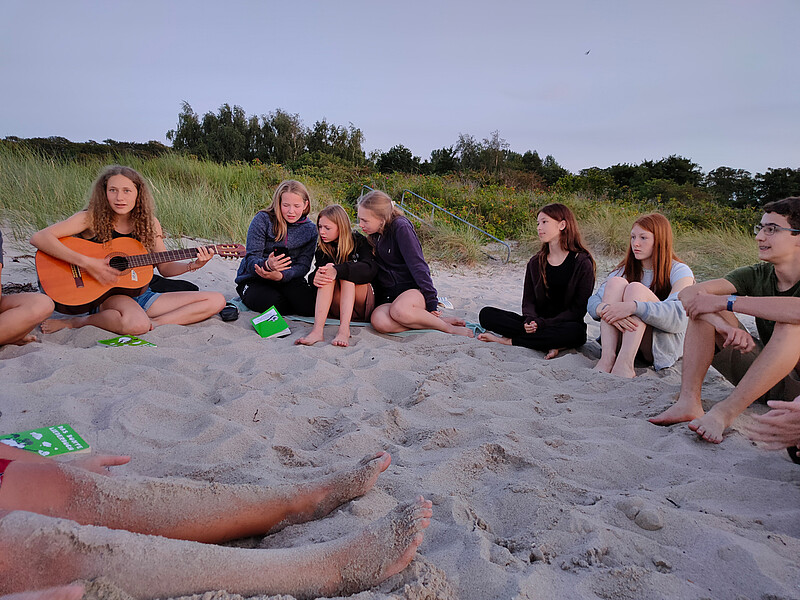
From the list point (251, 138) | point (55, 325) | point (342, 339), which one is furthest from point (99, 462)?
point (251, 138)

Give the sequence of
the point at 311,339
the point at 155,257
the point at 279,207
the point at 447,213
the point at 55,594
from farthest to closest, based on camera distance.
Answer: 1. the point at 447,213
2. the point at 279,207
3. the point at 155,257
4. the point at 311,339
5. the point at 55,594

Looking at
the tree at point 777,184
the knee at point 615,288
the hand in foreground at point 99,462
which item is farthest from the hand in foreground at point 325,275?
the tree at point 777,184

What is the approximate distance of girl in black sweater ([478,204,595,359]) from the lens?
159 inches

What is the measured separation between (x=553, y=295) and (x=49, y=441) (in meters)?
3.45

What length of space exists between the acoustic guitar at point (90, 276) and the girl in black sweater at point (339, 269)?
1061 mm

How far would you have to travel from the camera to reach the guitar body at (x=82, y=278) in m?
3.78

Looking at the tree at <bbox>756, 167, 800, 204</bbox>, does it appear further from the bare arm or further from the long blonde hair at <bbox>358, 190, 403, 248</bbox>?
the bare arm

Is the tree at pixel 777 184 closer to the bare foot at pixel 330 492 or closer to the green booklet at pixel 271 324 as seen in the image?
the green booklet at pixel 271 324

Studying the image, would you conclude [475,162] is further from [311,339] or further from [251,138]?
[311,339]

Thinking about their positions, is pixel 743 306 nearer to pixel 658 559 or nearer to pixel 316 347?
pixel 658 559

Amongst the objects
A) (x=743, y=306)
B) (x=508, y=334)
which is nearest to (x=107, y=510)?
(x=743, y=306)

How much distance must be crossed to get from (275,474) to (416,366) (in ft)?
5.32

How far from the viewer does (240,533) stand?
156 centimetres

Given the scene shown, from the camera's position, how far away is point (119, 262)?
4004mm
